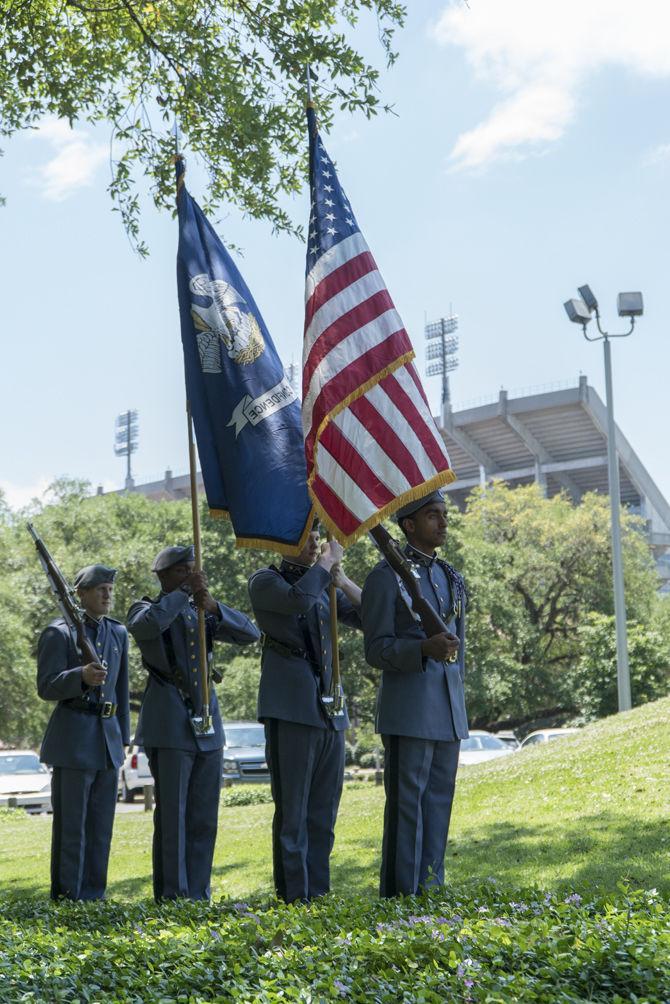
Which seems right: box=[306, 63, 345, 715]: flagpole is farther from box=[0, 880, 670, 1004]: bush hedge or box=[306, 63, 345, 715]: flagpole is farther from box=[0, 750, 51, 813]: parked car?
box=[0, 750, 51, 813]: parked car

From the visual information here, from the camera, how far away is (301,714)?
6168 millimetres

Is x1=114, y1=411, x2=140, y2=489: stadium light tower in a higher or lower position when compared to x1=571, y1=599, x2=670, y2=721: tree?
higher

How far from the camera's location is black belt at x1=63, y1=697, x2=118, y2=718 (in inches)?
293

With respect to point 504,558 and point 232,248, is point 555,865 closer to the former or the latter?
point 232,248

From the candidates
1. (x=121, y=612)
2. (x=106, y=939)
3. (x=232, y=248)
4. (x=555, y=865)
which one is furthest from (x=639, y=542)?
(x=106, y=939)

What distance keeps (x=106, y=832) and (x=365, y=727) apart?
111ft

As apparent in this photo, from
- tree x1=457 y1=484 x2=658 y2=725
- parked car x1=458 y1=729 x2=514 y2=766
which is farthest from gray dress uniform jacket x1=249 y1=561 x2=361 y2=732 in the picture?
tree x1=457 y1=484 x2=658 y2=725

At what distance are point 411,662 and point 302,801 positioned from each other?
102cm

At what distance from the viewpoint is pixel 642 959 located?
155 inches

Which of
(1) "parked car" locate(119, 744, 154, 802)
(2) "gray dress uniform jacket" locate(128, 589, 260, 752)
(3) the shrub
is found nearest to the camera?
(2) "gray dress uniform jacket" locate(128, 589, 260, 752)

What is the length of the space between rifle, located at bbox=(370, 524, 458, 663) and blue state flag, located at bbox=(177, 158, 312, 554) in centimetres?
76

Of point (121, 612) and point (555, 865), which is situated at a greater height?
point (121, 612)

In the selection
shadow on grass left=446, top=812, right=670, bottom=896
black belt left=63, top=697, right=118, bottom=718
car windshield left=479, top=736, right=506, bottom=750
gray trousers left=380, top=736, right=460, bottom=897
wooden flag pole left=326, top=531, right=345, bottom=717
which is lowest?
car windshield left=479, top=736, right=506, bottom=750

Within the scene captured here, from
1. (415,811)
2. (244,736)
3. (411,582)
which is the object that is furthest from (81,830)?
(244,736)
